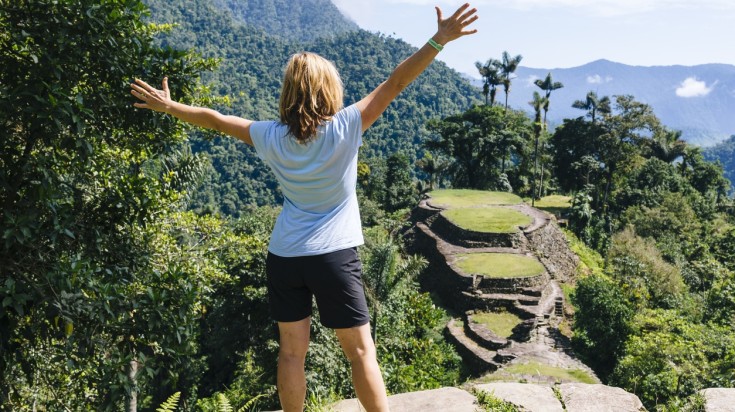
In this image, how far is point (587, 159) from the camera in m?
40.0

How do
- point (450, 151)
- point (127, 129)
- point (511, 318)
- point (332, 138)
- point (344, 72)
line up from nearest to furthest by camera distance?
point (332, 138) → point (127, 129) → point (511, 318) → point (450, 151) → point (344, 72)

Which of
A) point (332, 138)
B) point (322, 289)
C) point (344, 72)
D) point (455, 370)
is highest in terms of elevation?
point (344, 72)

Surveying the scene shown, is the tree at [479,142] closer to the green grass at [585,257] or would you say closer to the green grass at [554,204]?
the green grass at [554,204]

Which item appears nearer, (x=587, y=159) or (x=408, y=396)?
(x=408, y=396)

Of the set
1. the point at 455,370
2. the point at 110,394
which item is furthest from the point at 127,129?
the point at 455,370

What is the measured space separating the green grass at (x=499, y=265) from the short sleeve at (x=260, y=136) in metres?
20.8

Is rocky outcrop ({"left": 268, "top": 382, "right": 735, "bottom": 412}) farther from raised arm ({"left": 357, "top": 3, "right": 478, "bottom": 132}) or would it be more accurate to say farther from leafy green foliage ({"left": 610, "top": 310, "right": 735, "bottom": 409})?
leafy green foliage ({"left": 610, "top": 310, "right": 735, "bottom": 409})

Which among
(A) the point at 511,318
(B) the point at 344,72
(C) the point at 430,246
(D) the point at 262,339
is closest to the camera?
(D) the point at 262,339

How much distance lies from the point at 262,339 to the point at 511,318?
408 inches

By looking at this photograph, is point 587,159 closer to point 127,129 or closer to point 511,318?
point 511,318

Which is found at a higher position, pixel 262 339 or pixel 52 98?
pixel 52 98

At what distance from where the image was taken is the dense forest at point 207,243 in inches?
129

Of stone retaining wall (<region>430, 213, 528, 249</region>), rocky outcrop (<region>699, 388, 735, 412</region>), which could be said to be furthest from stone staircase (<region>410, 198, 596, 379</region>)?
rocky outcrop (<region>699, 388, 735, 412</region>)

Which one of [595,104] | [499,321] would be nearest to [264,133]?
[499,321]
